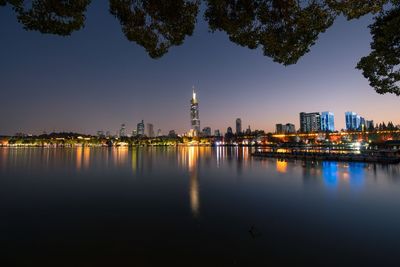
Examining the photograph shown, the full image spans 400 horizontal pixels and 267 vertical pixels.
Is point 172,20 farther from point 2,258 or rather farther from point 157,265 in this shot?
point 2,258

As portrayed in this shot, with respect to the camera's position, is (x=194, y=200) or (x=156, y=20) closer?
(x=156, y=20)

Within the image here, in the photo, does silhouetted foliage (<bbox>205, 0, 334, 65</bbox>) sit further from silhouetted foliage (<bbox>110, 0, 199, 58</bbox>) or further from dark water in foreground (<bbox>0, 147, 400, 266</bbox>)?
dark water in foreground (<bbox>0, 147, 400, 266</bbox>)

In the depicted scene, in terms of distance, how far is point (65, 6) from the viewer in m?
6.91

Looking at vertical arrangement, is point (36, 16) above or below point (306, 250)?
above

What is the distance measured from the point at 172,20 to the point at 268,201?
1682 centimetres

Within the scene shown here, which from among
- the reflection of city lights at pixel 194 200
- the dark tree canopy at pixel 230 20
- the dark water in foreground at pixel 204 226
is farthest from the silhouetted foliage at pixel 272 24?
the reflection of city lights at pixel 194 200

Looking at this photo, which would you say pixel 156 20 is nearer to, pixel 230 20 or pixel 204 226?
pixel 230 20

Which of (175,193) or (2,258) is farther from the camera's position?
(175,193)

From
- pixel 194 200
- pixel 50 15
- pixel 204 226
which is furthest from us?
pixel 194 200

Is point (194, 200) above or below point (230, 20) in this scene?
below

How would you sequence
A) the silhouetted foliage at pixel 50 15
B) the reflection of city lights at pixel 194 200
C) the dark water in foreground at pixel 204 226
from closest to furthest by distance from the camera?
the silhouetted foliage at pixel 50 15
the dark water in foreground at pixel 204 226
the reflection of city lights at pixel 194 200

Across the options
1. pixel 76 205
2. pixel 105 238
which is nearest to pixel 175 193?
pixel 76 205

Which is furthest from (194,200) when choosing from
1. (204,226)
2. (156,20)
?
(156,20)

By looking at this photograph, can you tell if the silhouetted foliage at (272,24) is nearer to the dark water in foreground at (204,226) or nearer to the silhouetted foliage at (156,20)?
the silhouetted foliage at (156,20)
